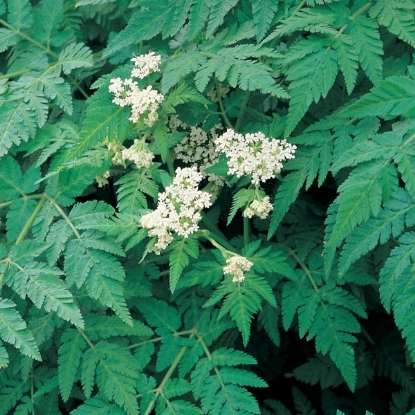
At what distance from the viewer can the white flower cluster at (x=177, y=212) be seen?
8.30 ft

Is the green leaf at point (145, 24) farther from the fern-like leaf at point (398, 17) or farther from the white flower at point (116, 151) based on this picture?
the fern-like leaf at point (398, 17)

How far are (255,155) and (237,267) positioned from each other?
20.4 inches

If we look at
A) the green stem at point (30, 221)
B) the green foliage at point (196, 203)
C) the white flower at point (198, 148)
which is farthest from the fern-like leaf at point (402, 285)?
the green stem at point (30, 221)

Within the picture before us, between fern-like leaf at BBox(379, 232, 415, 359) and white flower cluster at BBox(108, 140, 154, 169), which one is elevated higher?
white flower cluster at BBox(108, 140, 154, 169)

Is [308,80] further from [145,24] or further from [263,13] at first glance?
[145,24]

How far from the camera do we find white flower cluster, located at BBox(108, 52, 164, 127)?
2.62 metres

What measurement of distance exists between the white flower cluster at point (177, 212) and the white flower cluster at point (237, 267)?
22cm

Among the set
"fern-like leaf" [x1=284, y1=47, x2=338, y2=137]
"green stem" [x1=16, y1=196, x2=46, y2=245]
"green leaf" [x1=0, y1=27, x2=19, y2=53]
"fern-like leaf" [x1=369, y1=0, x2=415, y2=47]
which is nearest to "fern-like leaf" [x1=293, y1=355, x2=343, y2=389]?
"fern-like leaf" [x1=284, y1=47, x2=338, y2=137]

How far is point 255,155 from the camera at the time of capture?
265 centimetres

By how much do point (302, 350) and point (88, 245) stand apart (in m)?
1.96

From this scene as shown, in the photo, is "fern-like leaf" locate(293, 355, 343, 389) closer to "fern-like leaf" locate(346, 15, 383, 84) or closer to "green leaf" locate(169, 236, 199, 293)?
"green leaf" locate(169, 236, 199, 293)

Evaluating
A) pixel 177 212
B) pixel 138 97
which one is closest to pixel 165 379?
pixel 177 212

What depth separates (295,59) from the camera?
263 cm

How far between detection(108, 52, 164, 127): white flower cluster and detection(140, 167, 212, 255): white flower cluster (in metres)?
0.30
